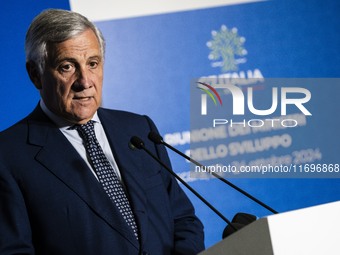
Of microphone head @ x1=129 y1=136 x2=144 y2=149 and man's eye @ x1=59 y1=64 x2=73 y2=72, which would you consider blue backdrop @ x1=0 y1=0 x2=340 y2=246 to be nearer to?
man's eye @ x1=59 y1=64 x2=73 y2=72

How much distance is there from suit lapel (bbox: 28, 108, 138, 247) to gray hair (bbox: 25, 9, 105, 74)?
0.26 metres

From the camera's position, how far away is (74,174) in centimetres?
229

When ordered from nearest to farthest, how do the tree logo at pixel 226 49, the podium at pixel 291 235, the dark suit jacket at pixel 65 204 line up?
the podium at pixel 291 235 → the dark suit jacket at pixel 65 204 → the tree logo at pixel 226 49

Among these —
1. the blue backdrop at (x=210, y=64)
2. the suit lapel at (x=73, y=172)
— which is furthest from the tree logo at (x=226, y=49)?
the suit lapel at (x=73, y=172)

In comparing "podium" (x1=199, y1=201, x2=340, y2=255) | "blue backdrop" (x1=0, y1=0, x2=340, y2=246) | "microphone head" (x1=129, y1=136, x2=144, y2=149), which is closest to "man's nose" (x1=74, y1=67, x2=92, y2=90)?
"microphone head" (x1=129, y1=136, x2=144, y2=149)

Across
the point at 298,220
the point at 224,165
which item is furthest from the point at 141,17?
the point at 298,220

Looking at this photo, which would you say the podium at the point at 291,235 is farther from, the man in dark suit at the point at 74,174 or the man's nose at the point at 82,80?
the man's nose at the point at 82,80

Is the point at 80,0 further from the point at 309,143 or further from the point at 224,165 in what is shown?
the point at 309,143

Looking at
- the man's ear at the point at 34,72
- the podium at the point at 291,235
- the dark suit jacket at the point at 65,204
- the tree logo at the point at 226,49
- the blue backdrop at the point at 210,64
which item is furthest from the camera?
the tree logo at the point at 226,49

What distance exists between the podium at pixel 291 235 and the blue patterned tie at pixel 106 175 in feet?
1.94

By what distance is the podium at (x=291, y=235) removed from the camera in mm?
1661

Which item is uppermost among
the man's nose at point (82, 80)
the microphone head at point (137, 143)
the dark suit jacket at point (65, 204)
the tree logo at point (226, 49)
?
the tree logo at point (226, 49)

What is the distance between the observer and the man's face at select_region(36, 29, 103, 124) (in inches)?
91.0

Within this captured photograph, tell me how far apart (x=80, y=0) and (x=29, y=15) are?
29 centimetres
